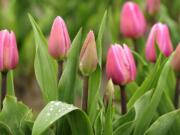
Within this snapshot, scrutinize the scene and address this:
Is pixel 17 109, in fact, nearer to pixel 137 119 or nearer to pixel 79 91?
pixel 137 119

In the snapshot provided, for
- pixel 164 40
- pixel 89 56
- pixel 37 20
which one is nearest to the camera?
pixel 89 56

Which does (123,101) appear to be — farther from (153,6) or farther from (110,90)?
(153,6)

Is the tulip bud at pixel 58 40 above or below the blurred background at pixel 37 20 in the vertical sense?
above

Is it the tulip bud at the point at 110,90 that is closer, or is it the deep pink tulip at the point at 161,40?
the tulip bud at the point at 110,90

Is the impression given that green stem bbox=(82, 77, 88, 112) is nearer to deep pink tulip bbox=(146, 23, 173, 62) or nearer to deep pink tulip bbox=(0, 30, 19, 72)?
deep pink tulip bbox=(0, 30, 19, 72)

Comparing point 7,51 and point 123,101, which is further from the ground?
point 7,51

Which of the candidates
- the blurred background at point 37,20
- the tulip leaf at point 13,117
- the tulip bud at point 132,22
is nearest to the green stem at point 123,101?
the tulip leaf at point 13,117

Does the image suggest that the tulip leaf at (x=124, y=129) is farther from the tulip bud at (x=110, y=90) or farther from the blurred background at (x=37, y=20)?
the blurred background at (x=37, y=20)

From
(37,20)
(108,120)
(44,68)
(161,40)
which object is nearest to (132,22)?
(161,40)
